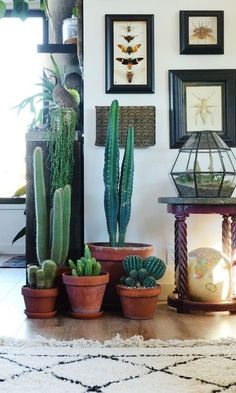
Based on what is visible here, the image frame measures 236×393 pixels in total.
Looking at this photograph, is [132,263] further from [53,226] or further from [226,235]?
[226,235]

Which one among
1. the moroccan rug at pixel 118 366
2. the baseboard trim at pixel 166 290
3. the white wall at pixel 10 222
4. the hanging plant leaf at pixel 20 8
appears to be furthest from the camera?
the white wall at pixel 10 222

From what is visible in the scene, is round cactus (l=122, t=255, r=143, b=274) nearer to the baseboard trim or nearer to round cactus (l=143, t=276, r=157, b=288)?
round cactus (l=143, t=276, r=157, b=288)

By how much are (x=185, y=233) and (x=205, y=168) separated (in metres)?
0.49

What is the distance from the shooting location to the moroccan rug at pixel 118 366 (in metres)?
1.39

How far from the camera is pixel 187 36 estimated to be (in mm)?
2910

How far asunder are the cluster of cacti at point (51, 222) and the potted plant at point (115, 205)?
156mm

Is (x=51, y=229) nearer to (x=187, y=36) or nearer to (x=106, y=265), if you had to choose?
(x=106, y=265)

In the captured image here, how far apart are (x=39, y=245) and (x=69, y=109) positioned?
68 cm

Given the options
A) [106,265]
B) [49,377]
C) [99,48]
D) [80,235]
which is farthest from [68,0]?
[49,377]

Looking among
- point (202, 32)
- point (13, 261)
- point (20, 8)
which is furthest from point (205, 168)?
point (13, 261)

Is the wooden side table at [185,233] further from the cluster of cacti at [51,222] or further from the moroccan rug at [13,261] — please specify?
the moroccan rug at [13,261]

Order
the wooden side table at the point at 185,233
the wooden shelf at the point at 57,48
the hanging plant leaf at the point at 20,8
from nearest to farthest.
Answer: the hanging plant leaf at the point at 20,8 → the wooden side table at the point at 185,233 → the wooden shelf at the point at 57,48

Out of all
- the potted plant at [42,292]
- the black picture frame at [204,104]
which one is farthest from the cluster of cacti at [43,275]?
the black picture frame at [204,104]

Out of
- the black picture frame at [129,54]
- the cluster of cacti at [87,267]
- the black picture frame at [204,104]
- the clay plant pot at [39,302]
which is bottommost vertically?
the clay plant pot at [39,302]
